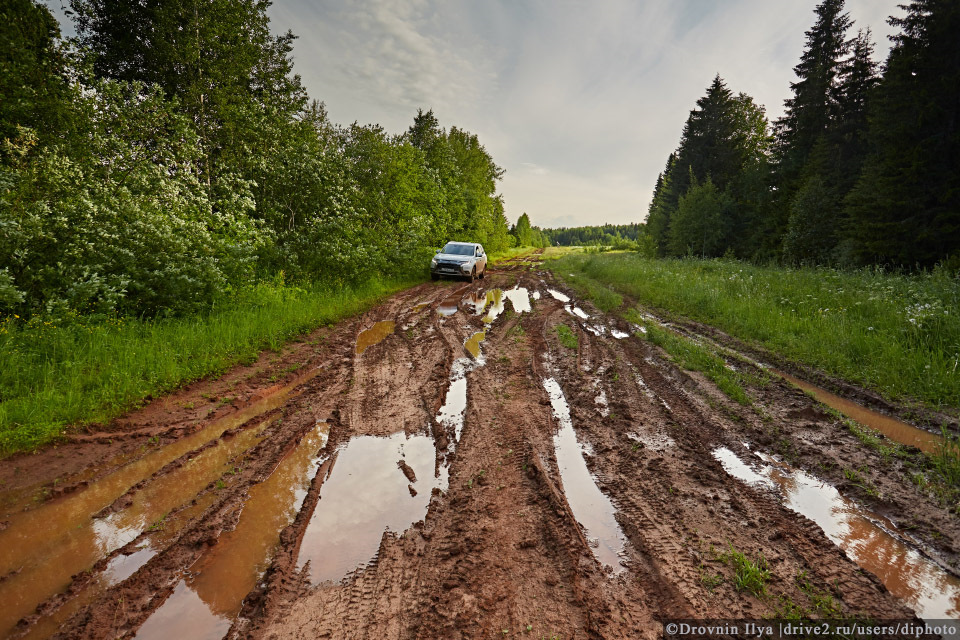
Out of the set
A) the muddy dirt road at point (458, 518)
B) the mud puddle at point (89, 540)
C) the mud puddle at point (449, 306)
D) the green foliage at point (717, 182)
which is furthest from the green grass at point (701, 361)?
the green foliage at point (717, 182)

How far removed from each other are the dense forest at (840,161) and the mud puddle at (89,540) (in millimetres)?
15814

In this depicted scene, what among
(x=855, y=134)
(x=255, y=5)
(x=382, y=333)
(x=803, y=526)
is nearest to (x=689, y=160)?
(x=855, y=134)

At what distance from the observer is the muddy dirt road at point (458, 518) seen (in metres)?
2.12

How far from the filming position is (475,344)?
7.66 meters

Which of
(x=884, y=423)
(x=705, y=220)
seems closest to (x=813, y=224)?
(x=705, y=220)

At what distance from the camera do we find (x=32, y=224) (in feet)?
16.9

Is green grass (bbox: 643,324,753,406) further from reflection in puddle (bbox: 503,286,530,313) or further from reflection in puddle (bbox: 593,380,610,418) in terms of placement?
reflection in puddle (bbox: 503,286,530,313)

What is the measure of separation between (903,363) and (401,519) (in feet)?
24.0

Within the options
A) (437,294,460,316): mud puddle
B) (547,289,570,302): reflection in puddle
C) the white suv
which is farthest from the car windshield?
(437,294,460,316): mud puddle

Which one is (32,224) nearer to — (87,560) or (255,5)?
(87,560)

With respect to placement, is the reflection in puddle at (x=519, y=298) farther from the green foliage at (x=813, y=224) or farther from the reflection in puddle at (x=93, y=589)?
the green foliage at (x=813, y=224)

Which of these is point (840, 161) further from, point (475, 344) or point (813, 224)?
point (475, 344)

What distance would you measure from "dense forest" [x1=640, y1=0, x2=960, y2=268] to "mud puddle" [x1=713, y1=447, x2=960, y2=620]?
11.3 m

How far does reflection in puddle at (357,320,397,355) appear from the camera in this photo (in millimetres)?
7594
